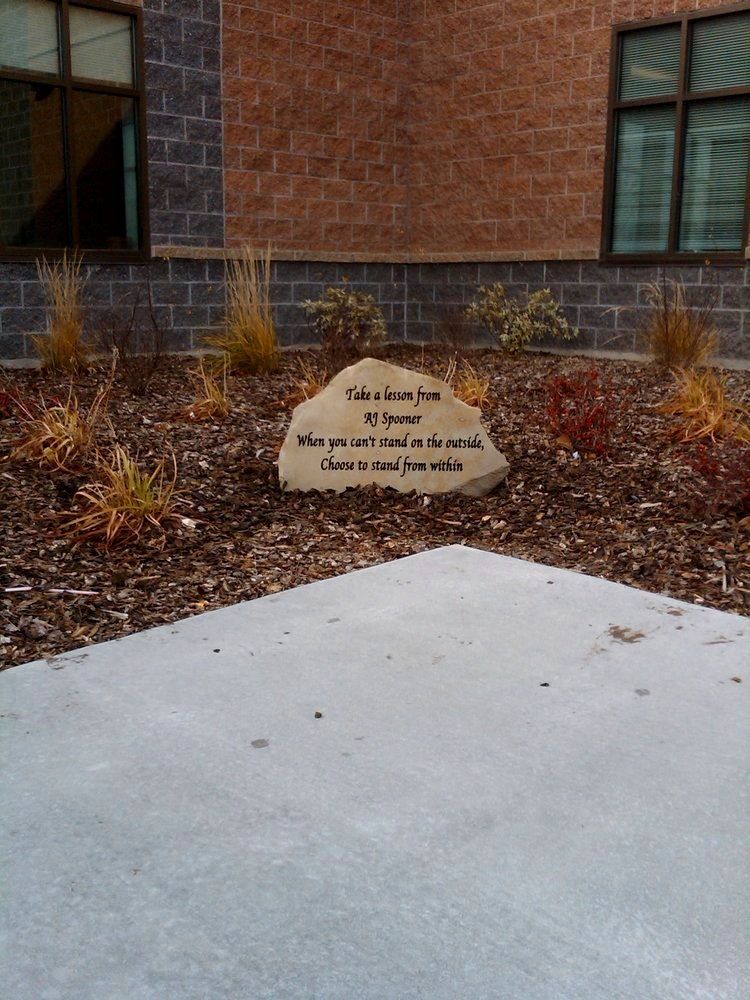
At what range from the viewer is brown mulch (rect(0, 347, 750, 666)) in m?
3.77

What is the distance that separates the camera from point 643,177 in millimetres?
9836

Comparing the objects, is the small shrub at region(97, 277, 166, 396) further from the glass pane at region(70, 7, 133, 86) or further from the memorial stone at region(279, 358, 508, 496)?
the memorial stone at region(279, 358, 508, 496)

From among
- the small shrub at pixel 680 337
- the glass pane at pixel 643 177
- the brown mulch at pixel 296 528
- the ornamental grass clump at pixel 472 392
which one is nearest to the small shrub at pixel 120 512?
the brown mulch at pixel 296 528

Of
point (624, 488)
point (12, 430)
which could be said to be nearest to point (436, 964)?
point (624, 488)

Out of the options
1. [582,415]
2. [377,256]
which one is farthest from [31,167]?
Result: [582,415]

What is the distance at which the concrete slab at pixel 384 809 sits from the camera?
1.82 meters

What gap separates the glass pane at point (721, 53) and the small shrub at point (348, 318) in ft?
12.0

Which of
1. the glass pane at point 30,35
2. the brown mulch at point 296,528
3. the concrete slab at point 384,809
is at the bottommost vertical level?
the concrete slab at point 384,809

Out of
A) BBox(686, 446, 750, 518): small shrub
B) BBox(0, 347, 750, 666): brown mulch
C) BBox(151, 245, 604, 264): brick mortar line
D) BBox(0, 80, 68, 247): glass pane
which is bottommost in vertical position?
BBox(0, 347, 750, 666): brown mulch

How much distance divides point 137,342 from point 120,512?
16.7 feet

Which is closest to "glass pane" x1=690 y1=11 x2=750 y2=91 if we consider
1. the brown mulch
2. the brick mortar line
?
the brick mortar line

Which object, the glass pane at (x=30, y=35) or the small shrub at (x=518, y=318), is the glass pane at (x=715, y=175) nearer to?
the small shrub at (x=518, y=318)

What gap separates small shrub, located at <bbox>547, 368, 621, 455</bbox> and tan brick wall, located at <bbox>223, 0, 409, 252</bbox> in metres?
4.66

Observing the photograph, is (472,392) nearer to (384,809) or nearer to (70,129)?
(70,129)
